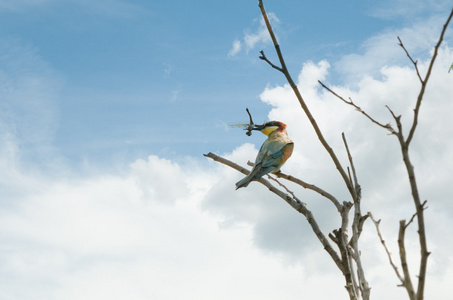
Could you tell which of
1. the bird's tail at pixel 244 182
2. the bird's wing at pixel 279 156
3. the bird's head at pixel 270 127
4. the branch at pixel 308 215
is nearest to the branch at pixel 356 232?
the branch at pixel 308 215

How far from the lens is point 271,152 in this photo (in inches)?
200

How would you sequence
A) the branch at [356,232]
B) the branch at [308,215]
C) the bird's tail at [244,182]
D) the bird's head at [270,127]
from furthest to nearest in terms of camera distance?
the bird's head at [270,127] → the bird's tail at [244,182] → the branch at [308,215] → the branch at [356,232]

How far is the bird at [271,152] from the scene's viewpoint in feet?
15.1

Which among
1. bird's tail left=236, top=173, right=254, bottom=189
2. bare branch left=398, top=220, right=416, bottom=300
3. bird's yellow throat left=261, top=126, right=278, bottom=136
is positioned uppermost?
bird's yellow throat left=261, top=126, right=278, bottom=136

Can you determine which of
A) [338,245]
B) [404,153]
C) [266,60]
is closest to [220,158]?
[338,245]

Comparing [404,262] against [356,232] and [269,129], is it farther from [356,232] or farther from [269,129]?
[269,129]

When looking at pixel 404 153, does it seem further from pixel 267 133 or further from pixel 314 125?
A: pixel 267 133

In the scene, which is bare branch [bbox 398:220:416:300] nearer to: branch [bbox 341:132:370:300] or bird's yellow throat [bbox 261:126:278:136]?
branch [bbox 341:132:370:300]

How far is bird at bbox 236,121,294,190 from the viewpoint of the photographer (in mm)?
4609

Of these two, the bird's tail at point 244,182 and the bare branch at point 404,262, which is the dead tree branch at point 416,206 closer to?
the bare branch at point 404,262

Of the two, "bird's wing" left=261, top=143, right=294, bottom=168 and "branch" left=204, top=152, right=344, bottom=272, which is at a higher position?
"bird's wing" left=261, top=143, right=294, bottom=168

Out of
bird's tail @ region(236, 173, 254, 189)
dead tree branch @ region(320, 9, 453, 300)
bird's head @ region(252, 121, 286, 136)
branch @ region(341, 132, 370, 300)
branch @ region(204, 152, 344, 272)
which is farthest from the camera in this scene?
bird's head @ region(252, 121, 286, 136)

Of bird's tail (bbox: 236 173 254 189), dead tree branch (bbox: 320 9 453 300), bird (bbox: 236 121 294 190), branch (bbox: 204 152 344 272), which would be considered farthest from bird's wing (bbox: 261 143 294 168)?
dead tree branch (bbox: 320 9 453 300)

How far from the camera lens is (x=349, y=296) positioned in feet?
7.93
